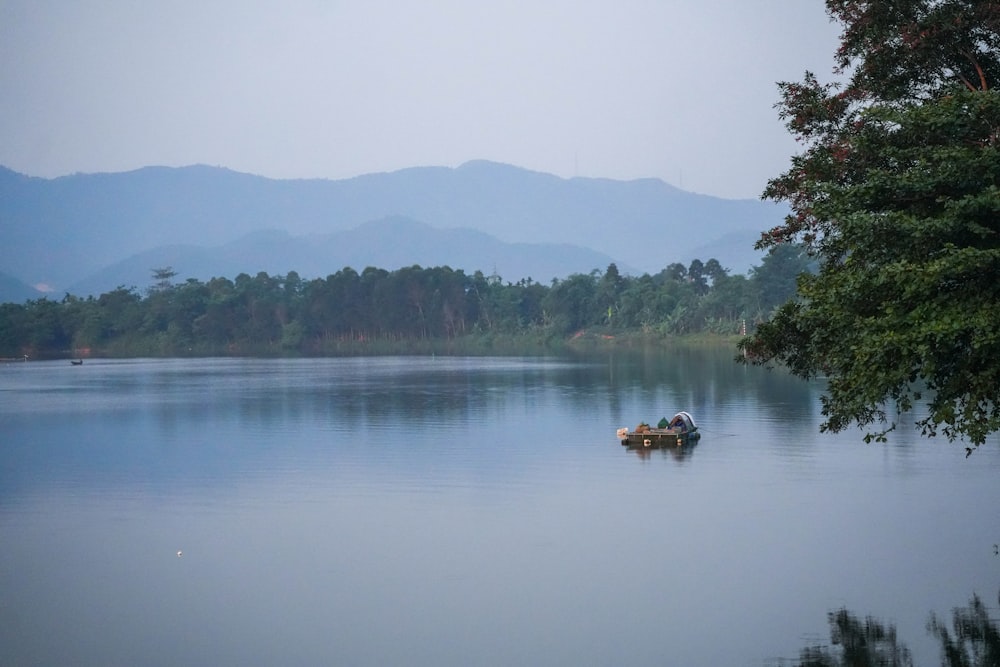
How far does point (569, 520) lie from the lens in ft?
66.9

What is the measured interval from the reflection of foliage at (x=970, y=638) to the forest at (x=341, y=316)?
300 feet

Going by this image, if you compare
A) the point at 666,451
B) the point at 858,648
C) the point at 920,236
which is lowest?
the point at 858,648

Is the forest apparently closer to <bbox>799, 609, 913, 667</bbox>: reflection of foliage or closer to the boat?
the boat

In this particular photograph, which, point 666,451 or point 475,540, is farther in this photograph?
point 666,451

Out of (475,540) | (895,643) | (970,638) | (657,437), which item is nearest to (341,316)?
(657,437)

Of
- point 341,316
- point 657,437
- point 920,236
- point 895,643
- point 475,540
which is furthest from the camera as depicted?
point 341,316

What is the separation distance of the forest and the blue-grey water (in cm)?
7216

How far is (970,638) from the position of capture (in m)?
13.1

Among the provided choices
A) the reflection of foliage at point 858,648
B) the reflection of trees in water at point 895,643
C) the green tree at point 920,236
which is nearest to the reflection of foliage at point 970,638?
the reflection of trees in water at point 895,643

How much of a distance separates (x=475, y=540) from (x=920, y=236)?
9.38 metres

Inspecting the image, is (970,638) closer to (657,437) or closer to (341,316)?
(657,437)

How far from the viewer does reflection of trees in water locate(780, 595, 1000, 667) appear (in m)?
12.5

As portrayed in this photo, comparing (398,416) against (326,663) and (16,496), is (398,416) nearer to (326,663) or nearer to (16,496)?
(16,496)

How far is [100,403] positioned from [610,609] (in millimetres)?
37785
